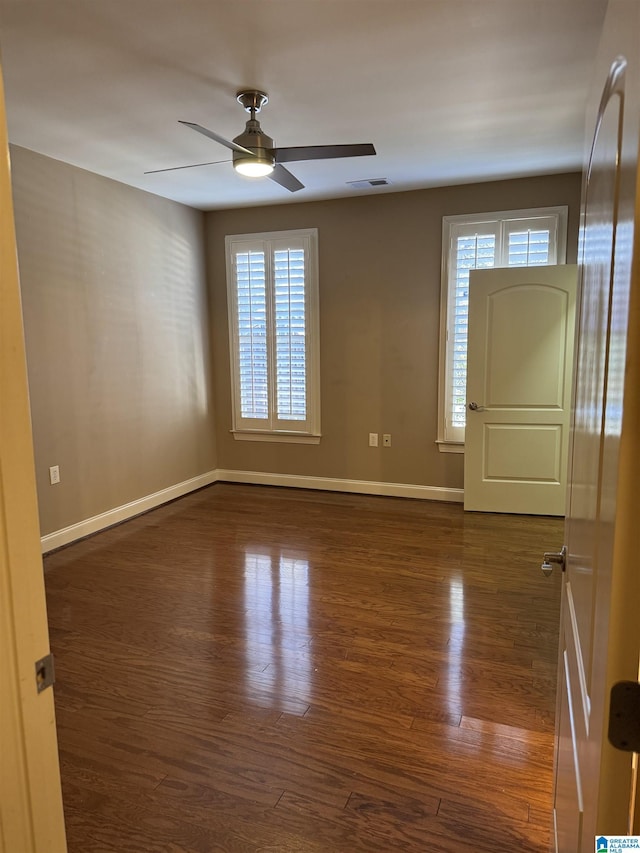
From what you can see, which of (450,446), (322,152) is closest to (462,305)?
(450,446)

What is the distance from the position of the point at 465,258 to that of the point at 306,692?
3678 millimetres

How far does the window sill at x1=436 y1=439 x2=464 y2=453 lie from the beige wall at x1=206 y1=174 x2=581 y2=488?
0.05 metres

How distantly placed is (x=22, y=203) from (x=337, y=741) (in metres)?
3.64

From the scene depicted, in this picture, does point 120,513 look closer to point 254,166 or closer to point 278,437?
point 278,437

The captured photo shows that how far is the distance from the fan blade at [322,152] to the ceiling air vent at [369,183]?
1.79m

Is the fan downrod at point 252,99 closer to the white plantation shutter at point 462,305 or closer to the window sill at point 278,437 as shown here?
the white plantation shutter at point 462,305

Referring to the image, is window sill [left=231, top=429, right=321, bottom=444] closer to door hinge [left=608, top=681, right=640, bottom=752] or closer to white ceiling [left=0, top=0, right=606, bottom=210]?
white ceiling [left=0, top=0, right=606, bottom=210]

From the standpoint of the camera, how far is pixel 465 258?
4691 millimetres

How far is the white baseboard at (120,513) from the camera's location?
4020 mm

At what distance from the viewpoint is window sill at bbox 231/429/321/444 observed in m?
5.47

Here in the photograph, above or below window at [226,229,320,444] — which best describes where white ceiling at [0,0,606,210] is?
above

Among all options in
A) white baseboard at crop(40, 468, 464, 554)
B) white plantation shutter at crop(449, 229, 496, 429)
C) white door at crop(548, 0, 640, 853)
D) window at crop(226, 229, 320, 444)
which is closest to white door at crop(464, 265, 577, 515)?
white plantation shutter at crop(449, 229, 496, 429)

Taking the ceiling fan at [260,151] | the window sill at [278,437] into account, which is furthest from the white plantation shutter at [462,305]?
the ceiling fan at [260,151]

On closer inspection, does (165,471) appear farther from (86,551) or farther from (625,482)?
(625,482)
